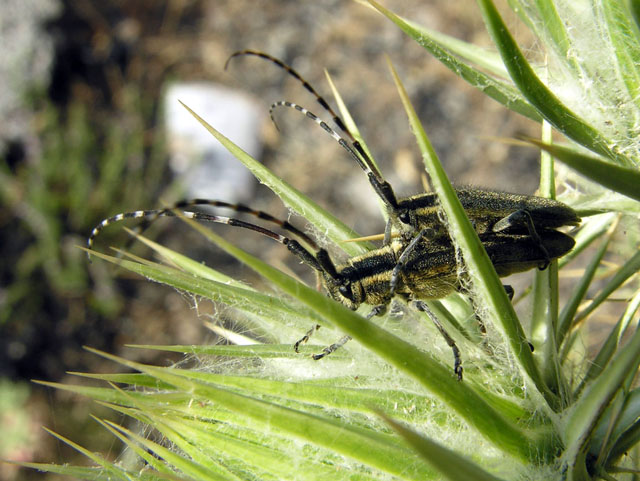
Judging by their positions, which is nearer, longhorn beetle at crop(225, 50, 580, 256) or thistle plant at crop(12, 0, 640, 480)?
thistle plant at crop(12, 0, 640, 480)

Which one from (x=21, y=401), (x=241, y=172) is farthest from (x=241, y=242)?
(x=21, y=401)

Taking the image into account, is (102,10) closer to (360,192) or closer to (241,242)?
(241,242)

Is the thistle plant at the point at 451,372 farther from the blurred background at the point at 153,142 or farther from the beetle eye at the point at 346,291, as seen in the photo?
the blurred background at the point at 153,142

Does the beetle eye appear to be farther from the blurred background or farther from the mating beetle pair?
the blurred background

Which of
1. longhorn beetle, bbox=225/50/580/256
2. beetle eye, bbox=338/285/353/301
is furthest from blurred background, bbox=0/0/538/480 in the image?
longhorn beetle, bbox=225/50/580/256

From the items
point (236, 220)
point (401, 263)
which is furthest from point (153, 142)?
point (401, 263)

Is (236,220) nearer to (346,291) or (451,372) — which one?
(346,291)

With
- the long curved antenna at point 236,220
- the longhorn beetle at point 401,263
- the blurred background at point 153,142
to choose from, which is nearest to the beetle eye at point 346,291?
the longhorn beetle at point 401,263
